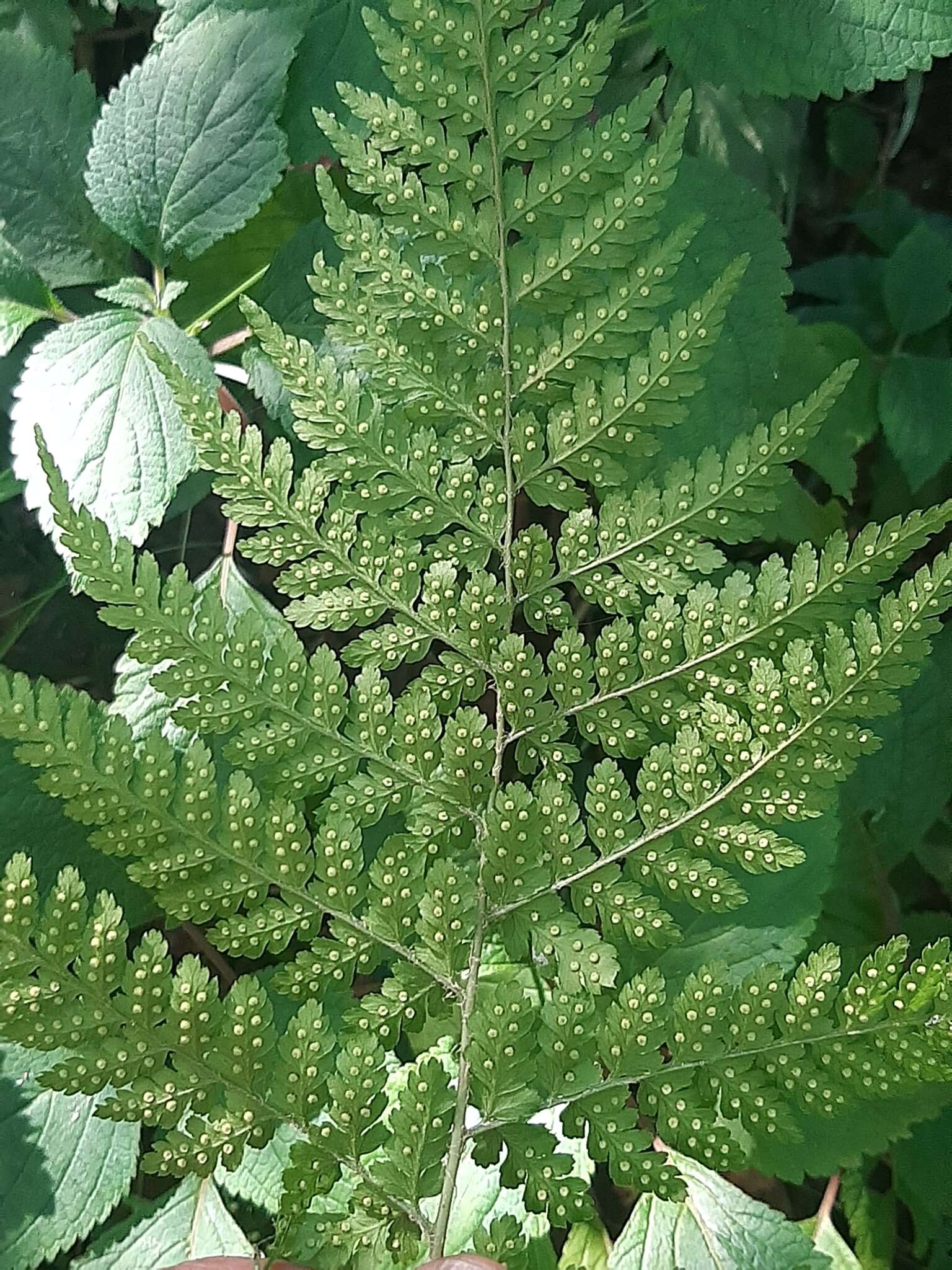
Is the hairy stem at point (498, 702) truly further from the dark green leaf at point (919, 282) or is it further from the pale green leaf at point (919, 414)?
the dark green leaf at point (919, 282)

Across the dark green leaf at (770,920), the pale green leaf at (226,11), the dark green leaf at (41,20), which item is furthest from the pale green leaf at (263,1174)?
the dark green leaf at (41,20)

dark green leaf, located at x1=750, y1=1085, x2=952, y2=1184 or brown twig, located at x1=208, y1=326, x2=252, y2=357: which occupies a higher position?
brown twig, located at x1=208, y1=326, x2=252, y2=357

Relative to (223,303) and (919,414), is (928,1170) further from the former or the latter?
(223,303)

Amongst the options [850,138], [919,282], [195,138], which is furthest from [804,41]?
[850,138]

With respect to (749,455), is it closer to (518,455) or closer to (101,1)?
(518,455)

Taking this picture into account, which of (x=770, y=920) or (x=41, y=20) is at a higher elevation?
(x=41, y=20)

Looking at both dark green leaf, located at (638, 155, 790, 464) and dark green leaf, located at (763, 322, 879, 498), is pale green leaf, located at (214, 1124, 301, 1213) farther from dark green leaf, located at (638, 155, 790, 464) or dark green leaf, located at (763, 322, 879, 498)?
dark green leaf, located at (763, 322, 879, 498)

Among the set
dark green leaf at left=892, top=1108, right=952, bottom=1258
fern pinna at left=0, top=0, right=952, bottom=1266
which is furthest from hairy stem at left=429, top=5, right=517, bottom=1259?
dark green leaf at left=892, top=1108, right=952, bottom=1258

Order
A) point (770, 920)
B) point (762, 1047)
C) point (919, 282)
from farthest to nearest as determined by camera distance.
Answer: point (919, 282) < point (770, 920) < point (762, 1047)
